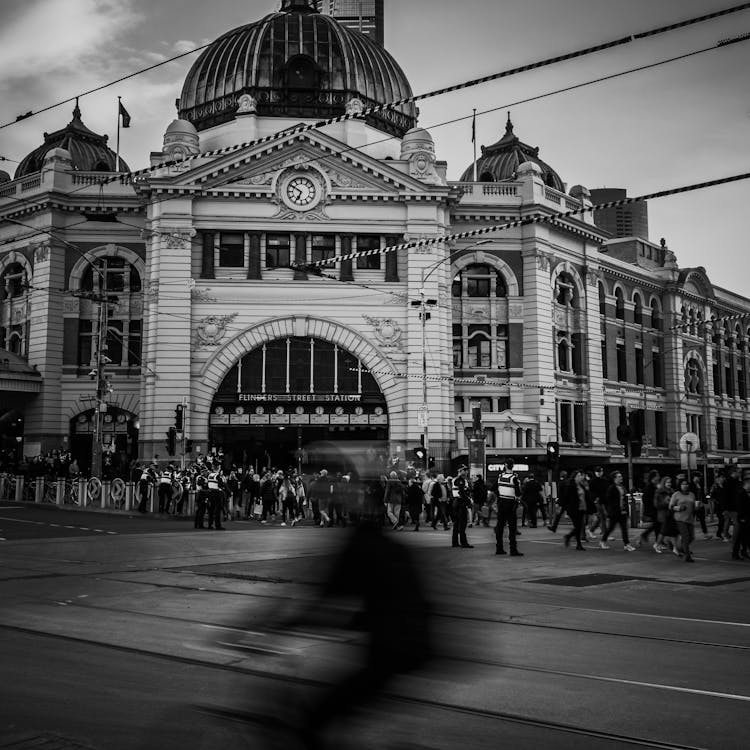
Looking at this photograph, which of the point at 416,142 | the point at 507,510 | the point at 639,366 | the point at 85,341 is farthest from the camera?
the point at 639,366

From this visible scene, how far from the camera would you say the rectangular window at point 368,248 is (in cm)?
5000

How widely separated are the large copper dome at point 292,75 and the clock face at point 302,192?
7259 mm

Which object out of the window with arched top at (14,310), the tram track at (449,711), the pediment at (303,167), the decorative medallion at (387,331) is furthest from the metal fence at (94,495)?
the tram track at (449,711)

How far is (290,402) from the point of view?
48.4 metres

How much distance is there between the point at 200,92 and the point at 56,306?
16040 mm

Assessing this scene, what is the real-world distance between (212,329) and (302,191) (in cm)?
848

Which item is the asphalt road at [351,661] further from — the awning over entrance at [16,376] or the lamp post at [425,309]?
the awning over entrance at [16,376]

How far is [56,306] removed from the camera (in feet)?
169

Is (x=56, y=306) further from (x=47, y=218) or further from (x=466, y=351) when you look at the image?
(x=466, y=351)

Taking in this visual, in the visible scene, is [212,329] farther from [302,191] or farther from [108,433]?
[108,433]

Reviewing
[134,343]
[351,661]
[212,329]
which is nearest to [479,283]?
[212,329]

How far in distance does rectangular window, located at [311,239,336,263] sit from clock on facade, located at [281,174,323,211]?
1.61 metres

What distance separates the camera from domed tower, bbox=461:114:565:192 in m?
60.9

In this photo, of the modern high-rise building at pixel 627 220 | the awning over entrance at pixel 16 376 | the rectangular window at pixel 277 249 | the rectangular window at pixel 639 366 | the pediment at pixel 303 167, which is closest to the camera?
the pediment at pixel 303 167
